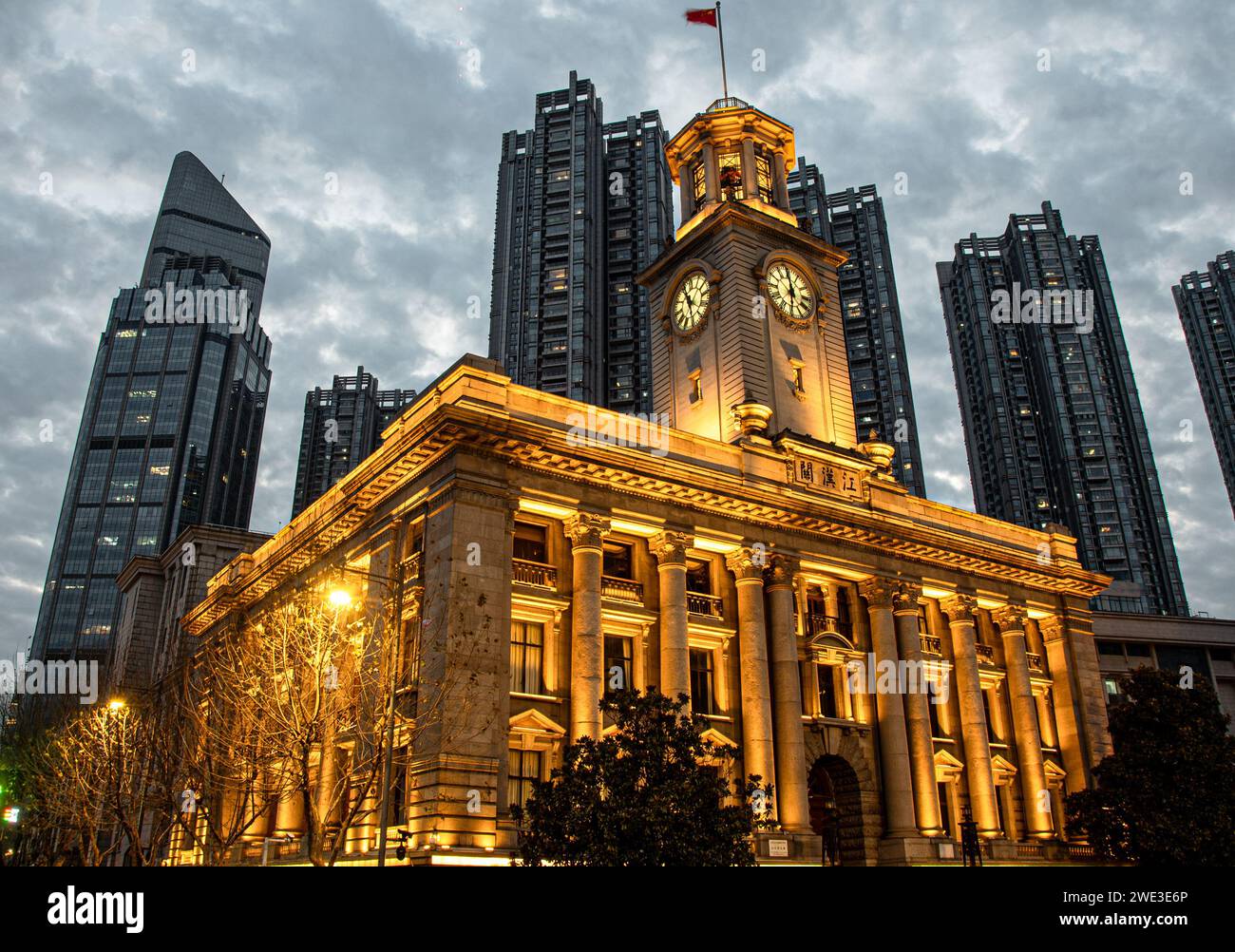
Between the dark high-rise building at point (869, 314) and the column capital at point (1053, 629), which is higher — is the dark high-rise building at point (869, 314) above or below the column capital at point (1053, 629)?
above

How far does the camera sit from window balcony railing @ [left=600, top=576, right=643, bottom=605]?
3950cm

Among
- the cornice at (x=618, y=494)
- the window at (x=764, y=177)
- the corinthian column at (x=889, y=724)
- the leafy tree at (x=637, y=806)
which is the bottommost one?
the leafy tree at (x=637, y=806)

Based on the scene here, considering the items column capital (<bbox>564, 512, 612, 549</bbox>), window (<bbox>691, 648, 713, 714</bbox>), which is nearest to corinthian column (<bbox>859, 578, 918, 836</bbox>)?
window (<bbox>691, 648, 713, 714</bbox>)

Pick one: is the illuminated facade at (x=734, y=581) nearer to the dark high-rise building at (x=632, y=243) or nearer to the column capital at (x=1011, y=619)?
the column capital at (x=1011, y=619)

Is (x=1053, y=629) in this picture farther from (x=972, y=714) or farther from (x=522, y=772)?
(x=522, y=772)

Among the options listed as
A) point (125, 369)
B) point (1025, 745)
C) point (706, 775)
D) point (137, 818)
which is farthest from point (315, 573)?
point (125, 369)

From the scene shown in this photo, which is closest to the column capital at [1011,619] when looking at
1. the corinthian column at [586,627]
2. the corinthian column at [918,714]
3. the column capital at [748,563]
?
the corinthian column at [918,714]

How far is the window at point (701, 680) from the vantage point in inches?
1602

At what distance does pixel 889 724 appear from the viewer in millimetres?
44656

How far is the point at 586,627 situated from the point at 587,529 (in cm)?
405

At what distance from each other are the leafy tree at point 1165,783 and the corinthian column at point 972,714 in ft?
13.3

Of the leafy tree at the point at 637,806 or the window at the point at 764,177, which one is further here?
the window at the point at 764,177
